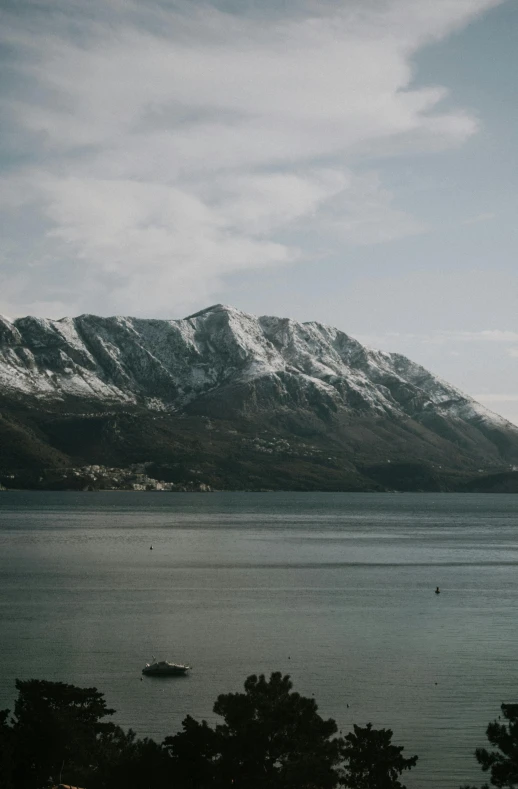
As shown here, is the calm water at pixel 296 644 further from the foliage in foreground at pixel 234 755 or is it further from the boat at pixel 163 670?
the foliage in foreground at pixel 234 755

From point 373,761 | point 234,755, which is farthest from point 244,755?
point 373,761

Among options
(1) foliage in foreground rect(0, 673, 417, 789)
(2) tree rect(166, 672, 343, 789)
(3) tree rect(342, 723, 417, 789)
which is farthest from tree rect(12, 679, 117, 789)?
(3) tree rect(342, 723, 417, 789)

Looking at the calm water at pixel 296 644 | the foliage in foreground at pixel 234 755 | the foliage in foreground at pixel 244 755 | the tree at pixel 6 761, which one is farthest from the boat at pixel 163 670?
the tree at pixel 6 761

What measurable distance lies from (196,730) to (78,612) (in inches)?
3261

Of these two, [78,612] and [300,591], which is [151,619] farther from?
[300,591]

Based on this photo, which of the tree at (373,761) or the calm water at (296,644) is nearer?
the tree at (373,761)

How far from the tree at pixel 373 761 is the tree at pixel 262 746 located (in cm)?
143

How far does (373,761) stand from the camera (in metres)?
54.6

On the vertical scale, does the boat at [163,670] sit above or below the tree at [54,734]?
below

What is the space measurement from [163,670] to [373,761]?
1733 inches

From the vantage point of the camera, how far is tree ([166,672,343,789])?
52062 millimetres

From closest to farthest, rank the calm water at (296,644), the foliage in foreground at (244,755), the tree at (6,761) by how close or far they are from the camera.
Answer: the tree at (6,761)
the foliage in foreground at (244,755)
the calm water at (296,644)

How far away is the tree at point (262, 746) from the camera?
171 feet

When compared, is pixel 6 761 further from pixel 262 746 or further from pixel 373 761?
pixel 373 761
